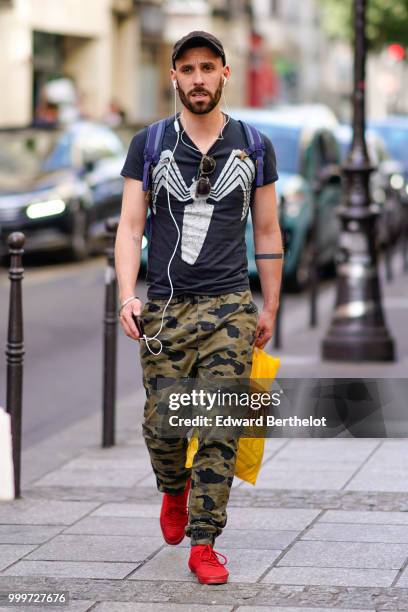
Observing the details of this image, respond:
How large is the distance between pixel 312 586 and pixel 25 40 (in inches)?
1163

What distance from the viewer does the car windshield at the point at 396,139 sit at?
1199 inches

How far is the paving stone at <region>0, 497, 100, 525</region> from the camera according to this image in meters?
6.50

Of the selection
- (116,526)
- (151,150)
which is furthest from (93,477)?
(151,150)

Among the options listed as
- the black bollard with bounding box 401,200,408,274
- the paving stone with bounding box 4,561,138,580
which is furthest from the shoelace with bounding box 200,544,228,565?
the black bollard with bounding box 401,200,408,274

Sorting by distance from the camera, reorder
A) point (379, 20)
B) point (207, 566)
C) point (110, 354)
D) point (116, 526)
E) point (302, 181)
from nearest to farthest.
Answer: point (207, 566), point (116, 526), point (110, 354), point (302, 181), point (379, 20)

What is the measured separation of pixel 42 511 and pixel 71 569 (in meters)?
1.05

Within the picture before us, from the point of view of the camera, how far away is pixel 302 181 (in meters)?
17.0

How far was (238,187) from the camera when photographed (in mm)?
5566

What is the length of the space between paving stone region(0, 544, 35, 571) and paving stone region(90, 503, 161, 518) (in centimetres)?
60

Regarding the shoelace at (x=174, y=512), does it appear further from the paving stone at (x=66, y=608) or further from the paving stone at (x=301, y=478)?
the paving stone at (x=301, y=478)

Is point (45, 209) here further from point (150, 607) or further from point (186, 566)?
point (150, 607)

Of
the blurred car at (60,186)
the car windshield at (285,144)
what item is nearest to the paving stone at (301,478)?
the car windshield at (285,144)

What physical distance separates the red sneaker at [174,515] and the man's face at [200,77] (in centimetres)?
135

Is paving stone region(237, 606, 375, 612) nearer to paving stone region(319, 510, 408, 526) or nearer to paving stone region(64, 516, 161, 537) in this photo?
paving stone region(64, 516, 161, 537)
